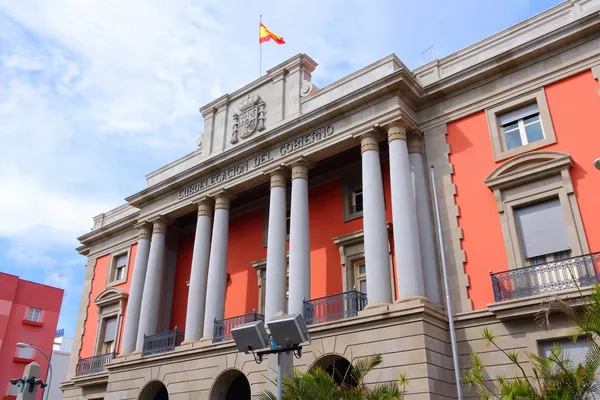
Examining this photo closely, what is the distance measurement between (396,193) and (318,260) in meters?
4.74

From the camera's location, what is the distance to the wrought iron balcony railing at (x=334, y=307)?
1722 centimetres

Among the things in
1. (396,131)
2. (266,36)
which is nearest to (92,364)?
(266,36)

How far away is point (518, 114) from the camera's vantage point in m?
17.2

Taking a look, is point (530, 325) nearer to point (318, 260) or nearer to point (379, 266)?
point (379, 266)

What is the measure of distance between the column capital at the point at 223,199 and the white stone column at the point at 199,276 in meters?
0.72

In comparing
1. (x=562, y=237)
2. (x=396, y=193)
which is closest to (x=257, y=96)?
(x=396, y=193)

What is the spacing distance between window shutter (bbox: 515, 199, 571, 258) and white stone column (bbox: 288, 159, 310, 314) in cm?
648

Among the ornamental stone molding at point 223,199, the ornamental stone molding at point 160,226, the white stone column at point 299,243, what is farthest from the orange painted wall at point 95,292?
the white stone column at point 299,243

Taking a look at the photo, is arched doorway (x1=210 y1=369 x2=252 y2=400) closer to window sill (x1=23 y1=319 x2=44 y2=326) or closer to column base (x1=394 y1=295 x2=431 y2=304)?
column base (x1=394 y1=295 x2=431 y2=304)

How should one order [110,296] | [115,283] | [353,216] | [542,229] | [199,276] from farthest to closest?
[115,283]
[110,296]
[199,276]
[353,216]
[542,229]

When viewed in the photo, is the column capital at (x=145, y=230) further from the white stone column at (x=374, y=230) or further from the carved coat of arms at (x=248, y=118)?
the white stone column at (x=374, y=230)

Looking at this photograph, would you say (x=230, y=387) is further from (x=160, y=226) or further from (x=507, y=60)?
(x=507, y=60)

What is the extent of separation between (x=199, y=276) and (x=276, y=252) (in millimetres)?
3977

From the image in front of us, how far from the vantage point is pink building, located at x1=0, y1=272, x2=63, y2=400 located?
42500 mm
